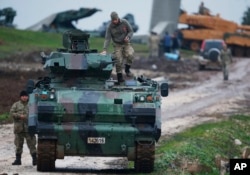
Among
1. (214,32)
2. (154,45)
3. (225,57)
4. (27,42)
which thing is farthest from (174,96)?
(214,32)

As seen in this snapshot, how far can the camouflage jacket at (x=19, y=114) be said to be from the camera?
699 inches

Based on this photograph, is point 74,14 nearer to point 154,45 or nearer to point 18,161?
point 154,45

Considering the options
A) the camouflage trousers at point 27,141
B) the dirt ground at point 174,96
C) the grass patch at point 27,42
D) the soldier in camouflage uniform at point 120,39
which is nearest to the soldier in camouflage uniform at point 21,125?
the camouflage trousers at point 27,141

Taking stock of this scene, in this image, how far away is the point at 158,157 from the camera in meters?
18.5

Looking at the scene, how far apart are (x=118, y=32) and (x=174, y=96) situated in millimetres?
14168

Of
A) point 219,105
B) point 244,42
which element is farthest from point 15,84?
point 244,42

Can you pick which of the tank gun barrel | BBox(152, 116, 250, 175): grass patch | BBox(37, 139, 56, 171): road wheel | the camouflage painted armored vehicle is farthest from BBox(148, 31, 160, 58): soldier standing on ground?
BBox(37, 139, 56, 171): road wheel

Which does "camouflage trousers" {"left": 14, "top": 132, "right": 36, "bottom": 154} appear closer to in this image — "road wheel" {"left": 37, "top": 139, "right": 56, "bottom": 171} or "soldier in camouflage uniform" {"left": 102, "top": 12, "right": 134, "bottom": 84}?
"road wheel" {"left": 37, "top": 139, "right": 56, "bottom": 171}

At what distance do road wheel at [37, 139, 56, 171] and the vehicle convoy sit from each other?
4736cm

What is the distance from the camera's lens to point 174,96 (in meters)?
33.9

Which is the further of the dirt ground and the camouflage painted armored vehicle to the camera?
the dirt ground

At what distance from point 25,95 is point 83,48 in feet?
5.32

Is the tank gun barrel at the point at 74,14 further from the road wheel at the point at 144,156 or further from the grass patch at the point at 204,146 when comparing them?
the road wheel at the point at 144,156

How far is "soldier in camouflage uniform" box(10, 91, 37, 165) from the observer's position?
1777cm
